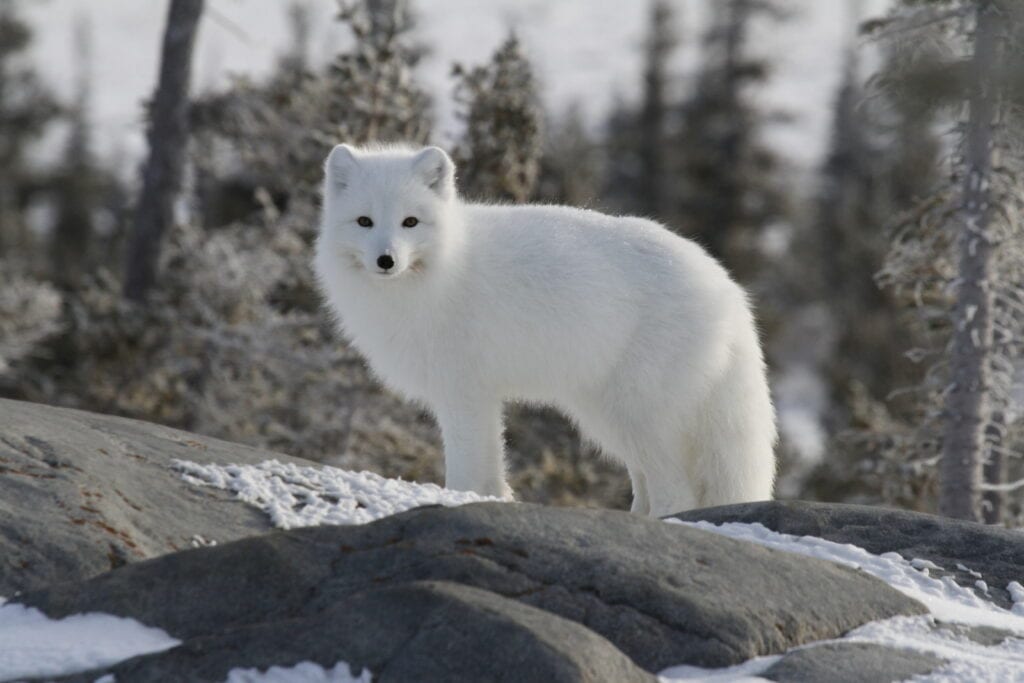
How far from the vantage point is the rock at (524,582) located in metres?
4.45

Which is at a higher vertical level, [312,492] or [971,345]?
[971,345]

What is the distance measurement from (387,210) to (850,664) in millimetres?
3679

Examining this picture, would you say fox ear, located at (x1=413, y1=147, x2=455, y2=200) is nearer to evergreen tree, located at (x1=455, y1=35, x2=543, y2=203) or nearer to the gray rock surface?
the gray rock surface

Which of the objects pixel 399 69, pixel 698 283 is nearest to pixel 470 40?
pixel 399 69

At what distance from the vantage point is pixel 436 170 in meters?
7.64

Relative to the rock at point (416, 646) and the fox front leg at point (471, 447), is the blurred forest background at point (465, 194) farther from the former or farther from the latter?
the fox front leg at point (471, 447)

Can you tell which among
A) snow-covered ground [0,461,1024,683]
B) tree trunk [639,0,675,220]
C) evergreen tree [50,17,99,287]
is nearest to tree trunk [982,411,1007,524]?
snow-covered ground [0,461,1024,683]

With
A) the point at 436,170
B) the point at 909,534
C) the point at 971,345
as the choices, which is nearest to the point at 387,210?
the point at 436,170

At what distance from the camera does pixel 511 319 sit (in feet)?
24.6

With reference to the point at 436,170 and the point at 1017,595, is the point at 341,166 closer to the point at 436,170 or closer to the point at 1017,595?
the point at 436,170

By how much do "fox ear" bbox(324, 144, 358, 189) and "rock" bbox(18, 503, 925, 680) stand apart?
3030 mm

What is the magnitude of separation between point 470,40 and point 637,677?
115 metres

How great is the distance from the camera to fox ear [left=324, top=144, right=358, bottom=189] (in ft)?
25.0

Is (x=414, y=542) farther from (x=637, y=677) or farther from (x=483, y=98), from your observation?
(x=483, y=98)
